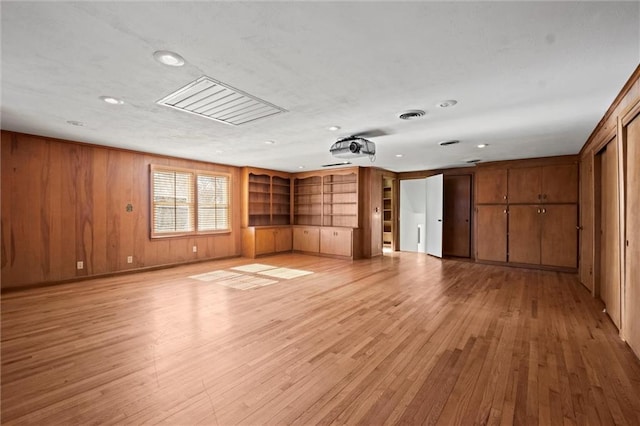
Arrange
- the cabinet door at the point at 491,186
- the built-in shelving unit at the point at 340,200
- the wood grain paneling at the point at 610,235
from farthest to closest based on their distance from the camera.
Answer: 1. the built-in shelving unit at the point at 340,200
2. the cabinet door at the point at 491,186
3. the wood grain paneling at the point at 610,235

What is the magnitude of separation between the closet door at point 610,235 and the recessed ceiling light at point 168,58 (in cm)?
443

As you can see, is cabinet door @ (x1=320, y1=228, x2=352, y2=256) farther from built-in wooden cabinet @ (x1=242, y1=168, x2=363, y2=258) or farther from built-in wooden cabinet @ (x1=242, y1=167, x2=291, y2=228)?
built-in wooden cabinet @ (x1=242, y1=167, x2=291, y2=228)

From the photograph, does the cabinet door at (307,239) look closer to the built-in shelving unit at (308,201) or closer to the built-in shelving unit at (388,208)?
the built-in shelving unit at (308,201)

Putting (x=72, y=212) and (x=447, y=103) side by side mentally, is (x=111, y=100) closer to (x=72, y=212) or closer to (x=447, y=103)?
(x=72, y=212)

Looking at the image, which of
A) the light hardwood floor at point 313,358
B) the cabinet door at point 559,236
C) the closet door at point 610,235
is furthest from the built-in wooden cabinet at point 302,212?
the closet door at point 610,235

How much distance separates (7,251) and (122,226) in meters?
1.61

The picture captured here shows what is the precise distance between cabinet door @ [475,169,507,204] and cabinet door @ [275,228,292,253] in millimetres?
5185

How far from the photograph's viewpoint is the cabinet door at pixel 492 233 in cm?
683

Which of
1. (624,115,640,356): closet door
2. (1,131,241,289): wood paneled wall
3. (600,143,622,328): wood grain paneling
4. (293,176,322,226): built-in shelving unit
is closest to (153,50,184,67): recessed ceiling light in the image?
(624,115,640,356): closet door

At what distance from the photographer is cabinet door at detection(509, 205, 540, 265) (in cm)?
644

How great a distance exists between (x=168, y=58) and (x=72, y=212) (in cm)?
452

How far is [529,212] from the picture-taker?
6.53 metres

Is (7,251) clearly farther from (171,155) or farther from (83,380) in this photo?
(83,380)

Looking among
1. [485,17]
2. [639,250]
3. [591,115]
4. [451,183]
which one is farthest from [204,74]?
[451,183]
